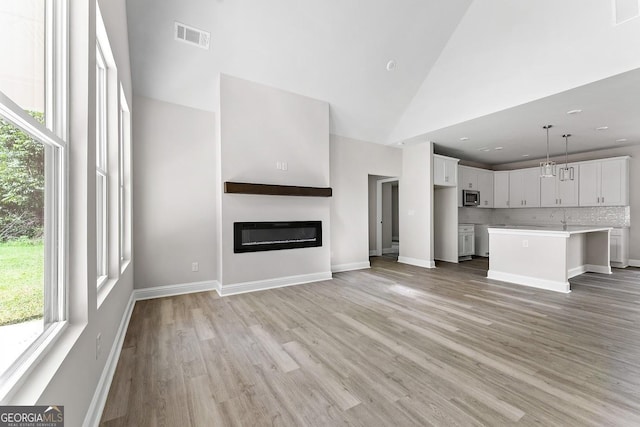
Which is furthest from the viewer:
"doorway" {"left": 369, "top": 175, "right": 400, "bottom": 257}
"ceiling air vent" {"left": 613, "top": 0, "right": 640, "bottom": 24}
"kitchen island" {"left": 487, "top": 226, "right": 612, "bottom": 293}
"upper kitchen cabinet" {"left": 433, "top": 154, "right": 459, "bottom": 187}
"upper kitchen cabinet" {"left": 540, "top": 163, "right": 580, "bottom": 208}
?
"doorway" {"left": 369, "top": 175, "right": 400, "bottom": 257}

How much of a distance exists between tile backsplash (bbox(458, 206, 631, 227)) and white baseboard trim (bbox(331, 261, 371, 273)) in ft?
10.9

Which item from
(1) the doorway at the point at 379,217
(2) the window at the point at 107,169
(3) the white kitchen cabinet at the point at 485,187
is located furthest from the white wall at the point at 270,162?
(3) the white kitchen cabinet at the point at 485,187

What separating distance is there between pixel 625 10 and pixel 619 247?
16.8ft

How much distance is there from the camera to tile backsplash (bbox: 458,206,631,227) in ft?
19.8

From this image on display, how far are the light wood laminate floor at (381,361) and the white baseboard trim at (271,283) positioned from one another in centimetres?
18

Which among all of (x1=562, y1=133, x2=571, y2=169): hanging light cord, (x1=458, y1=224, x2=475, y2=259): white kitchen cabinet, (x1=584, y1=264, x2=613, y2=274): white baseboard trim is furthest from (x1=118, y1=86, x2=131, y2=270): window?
(x1=584, y1=264, x2=613, y2=274): white baseboard trim

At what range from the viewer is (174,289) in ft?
12.9

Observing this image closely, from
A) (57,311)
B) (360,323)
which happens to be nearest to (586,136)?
(360,323)

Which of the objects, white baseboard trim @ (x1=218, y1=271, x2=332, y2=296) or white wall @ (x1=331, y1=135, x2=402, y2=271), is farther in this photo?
white wall @ (x1=331, y1=135, x2=402, y2=271)

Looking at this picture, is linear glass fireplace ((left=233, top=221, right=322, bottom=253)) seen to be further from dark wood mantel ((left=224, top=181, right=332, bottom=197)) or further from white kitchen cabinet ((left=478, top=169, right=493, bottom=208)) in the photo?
white kitchen cabinet ((left=478, top=169, right=493, bottom=208))

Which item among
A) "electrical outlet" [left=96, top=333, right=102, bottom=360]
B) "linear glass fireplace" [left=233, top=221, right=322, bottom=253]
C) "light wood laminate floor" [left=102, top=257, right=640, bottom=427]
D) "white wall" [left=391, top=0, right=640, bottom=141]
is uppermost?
"white wall" [left=391, top=0, right=640, bottom=141]

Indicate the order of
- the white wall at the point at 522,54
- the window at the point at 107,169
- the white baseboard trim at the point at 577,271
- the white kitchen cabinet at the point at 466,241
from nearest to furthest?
the window at the point at 107,169, the white wall at the point at 522,54, the white baseboard trim at the point at 577,271, the white kitchen cabinet at the point at 466,241

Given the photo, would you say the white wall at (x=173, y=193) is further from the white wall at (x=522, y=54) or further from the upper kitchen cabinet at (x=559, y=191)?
the upper kitchen cabinet at (x=559, y=191)

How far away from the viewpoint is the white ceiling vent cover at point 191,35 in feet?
10.5
